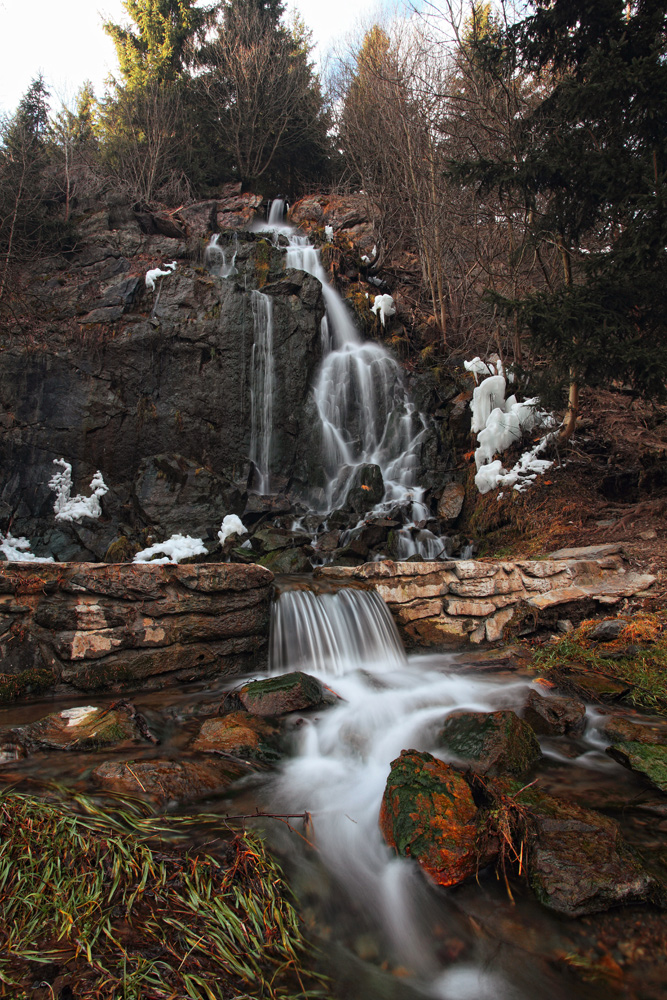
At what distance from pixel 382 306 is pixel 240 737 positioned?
12960 mm

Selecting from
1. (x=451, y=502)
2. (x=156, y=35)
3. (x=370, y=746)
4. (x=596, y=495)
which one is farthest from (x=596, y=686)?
(x=156, y=35)

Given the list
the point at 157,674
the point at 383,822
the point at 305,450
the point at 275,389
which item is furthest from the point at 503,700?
the point at 275,389

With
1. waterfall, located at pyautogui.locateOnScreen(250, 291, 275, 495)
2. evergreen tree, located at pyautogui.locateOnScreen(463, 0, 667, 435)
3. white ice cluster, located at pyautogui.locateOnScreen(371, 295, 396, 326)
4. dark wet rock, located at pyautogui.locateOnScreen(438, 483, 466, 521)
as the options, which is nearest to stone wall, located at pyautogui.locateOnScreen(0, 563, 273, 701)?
dark wet rock, located at pyautogui.locateOnScreen(438, 483, 466, 521)

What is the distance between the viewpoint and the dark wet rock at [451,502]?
8.96 meters

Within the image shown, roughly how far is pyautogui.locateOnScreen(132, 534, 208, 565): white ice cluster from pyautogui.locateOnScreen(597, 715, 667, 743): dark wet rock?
21.1 ft

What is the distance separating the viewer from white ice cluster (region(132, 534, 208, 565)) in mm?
8297

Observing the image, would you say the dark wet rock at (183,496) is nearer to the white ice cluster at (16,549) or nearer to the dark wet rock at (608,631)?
the white ice cluster at (16,549)

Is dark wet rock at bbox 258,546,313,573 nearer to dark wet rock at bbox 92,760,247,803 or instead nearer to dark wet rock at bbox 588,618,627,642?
dark wet rock at bbox 588,618,627,642

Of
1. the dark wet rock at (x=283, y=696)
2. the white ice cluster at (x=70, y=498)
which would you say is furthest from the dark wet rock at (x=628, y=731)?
the white ice cluster at (x=70, y=498)

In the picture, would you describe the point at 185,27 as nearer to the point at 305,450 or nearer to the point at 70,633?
the point at 305,450

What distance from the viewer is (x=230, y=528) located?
909cm

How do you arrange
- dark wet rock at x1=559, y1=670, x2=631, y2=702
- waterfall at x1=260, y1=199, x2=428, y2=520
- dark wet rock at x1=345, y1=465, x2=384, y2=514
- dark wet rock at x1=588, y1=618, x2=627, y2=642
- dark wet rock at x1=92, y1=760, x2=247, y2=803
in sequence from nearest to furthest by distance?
1. dark wet rock at x1=92, y1=760, x2=247, y2=803
2. dark wet rock at x1=559, y1=670, x2=631, y2=702
3. dark wet rock at x1=588, y1=618, x2=627, y2=642
4. dark wet rock at x1=345, y1=465, x2=384, y2=514
5. waterfall at x1=260, y1=199, x2=428, y2=520

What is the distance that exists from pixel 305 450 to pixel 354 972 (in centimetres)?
1016

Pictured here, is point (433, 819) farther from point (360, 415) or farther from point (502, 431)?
point (360, 415)
